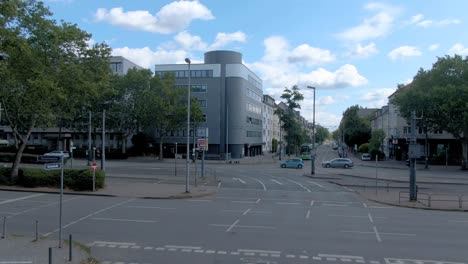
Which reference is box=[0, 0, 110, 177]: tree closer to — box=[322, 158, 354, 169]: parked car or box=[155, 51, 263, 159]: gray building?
box=[322, 158, 354, 169]: parked car

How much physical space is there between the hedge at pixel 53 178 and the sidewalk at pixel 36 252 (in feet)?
51.6

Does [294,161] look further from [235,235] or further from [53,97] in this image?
[235,235]

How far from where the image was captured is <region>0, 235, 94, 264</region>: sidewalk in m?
11.3

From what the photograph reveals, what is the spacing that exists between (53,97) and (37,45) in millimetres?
3562

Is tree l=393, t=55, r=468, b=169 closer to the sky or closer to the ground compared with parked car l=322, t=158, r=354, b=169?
closer to the sky

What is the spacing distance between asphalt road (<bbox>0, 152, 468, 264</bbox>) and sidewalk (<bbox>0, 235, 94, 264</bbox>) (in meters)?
0.58

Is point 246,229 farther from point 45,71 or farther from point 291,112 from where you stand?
point 291,112

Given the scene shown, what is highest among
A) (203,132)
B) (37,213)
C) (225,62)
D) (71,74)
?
(225,62)

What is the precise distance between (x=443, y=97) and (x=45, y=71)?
164 ft

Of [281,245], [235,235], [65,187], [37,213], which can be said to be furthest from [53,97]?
[281,245]

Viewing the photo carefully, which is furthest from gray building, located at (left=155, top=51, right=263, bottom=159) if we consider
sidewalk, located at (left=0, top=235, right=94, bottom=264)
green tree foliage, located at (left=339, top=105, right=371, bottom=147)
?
sidewalk, located at (left=0, top=235, right=94, bottom=264)

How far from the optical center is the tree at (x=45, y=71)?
92.9 ft

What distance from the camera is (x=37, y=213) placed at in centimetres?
1984

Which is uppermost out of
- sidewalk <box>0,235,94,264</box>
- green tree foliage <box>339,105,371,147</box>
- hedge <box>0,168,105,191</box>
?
green tree foliage <box>339,105,371,147</box>
